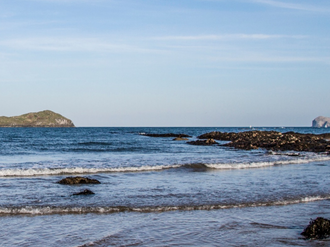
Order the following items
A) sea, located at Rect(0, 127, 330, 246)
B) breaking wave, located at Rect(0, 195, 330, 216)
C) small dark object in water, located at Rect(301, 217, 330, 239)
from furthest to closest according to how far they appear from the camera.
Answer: breaking wave, located at Rect(0, 195, 330, 216) → small dark object in water, located at Rect(301, 217, 330, 239) → sea, located at Rect(0, 127, 330, 246)

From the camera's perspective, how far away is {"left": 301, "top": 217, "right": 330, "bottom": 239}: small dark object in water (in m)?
8.14

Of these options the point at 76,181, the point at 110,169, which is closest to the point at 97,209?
the point at 76,181

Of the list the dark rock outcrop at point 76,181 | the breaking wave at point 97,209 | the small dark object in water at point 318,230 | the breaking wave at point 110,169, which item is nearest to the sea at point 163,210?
the breaking wave at point 97,209

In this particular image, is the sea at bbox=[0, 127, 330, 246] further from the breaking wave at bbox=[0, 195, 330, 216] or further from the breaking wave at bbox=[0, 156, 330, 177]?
the breaking wave at bbox=[0, 156, 330, 177]

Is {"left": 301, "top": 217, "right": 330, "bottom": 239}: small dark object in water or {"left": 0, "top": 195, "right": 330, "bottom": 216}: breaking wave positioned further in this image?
{"left": 0, "top": 195, "right": 330, "bottom": 216}: breaking wave

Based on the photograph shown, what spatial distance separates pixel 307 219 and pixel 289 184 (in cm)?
593

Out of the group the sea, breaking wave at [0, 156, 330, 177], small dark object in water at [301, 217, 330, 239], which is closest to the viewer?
the sea

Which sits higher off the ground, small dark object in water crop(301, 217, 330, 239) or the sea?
small dark object in water crop(301, 217, 330, 239)

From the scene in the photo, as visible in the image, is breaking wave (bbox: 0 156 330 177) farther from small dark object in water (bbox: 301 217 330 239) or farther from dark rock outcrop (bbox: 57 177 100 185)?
small dark object in water (bbox: 301 217 330 239)

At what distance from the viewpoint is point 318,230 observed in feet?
27.1

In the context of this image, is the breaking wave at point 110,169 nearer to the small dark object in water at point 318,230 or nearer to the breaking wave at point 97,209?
the breaking wave at point 97,209

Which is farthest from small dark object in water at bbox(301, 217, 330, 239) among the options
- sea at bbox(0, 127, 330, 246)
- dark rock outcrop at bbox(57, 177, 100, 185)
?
dark rock outcrop at bbox(57, 177, 100, 185)

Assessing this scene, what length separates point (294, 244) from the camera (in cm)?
769

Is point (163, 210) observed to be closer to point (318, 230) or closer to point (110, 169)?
point (318, 230)
